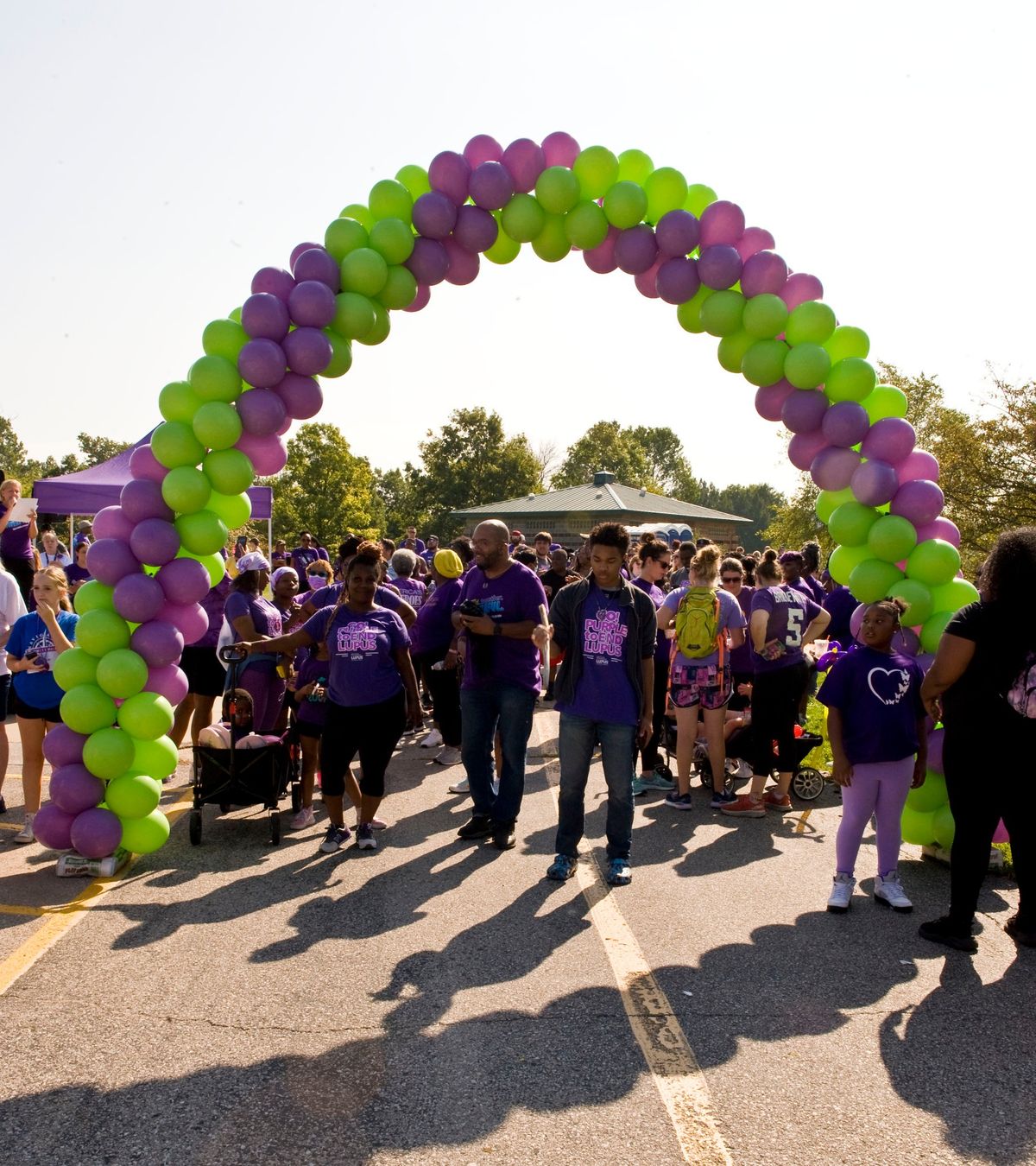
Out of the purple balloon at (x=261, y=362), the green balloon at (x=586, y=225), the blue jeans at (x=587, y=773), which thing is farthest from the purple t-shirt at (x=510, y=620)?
the green balloon at (x=586, y=225)

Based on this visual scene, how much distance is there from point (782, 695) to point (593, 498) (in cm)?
4036

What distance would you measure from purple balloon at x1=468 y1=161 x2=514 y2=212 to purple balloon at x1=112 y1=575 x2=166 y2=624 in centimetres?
297

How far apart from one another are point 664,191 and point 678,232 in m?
0.34

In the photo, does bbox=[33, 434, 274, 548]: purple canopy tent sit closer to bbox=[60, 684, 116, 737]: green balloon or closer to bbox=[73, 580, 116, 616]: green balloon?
bbox=[73, 580, 116, 616]: green balloon

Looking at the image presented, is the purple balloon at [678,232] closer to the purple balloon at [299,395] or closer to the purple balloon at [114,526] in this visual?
the purple balloon at [299,395]

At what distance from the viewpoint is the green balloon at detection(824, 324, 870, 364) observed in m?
6.70

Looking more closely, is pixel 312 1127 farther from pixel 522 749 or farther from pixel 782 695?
pixel 782 695

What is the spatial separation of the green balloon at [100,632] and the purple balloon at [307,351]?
5.99 ft

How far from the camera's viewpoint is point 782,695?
25.1ft

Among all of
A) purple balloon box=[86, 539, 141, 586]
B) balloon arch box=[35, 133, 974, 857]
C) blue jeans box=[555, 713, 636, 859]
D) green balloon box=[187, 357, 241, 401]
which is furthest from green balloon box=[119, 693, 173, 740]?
blue jeans box=[555, 713, 636, 859]

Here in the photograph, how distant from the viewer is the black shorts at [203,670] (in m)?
8.43

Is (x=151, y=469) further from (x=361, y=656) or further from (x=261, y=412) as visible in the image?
(x=361, y=656)

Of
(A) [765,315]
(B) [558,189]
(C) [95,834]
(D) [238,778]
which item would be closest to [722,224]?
(A) [765,315]

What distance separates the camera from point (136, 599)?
6.08 meters
